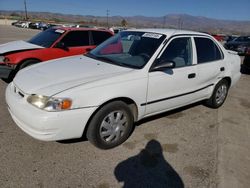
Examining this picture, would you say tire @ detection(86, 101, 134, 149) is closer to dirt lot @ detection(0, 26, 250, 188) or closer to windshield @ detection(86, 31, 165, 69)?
dirt lot @ detection(0, 26, 250, 188)

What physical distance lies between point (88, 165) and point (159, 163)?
93 cm

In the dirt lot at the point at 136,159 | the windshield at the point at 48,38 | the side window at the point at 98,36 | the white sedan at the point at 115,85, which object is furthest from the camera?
the side window at the point at 98,36

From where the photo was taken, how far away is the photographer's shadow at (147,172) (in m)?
2.89

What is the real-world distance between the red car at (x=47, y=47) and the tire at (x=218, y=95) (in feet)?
10.9

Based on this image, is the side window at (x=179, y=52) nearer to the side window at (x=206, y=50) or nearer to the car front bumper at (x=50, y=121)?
the side window at (x=206, y=50)

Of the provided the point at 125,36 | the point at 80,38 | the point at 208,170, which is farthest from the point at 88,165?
the point at 80,38

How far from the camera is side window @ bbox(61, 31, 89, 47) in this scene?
6840 millimetres

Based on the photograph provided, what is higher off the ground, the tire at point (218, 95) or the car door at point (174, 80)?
the car door at point (174, 80)

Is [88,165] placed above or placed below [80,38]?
below

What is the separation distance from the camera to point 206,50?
4.72 metres

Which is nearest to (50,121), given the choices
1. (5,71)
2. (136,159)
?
(136,159)

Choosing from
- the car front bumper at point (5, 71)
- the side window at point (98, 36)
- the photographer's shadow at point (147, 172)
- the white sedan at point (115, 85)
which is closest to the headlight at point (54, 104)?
the white sedan at point (115, 85)

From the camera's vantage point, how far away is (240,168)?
328 centimetres

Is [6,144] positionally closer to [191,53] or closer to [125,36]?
[125,36]
